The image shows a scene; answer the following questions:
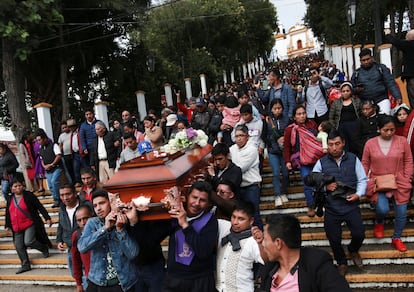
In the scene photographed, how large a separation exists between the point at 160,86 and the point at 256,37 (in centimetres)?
2349

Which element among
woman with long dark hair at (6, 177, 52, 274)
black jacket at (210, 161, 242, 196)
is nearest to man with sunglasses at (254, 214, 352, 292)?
black jacket at (210, 161, 242, 196)

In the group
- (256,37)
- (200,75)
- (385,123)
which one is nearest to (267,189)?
(385,123)

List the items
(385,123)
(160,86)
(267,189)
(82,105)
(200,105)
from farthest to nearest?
(160,86) < (82,105) < (200,105) < (267,189) < (385,123)

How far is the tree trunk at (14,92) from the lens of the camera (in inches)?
394

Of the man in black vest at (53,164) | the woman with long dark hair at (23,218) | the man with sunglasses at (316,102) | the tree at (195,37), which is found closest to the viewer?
the woman with long dark hair at (23,218)

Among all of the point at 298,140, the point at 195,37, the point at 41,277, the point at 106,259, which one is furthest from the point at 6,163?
→ the point at 195,37

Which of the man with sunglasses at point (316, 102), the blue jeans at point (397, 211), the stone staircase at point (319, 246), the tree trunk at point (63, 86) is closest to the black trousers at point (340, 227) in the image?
the stone staircase at point (319, 246)

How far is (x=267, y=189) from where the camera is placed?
6.59m

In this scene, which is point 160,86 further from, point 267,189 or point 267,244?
point 267,244

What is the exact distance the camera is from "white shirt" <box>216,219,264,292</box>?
117 inches

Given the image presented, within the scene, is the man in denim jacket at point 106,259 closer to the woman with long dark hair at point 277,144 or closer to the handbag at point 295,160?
the handbag at point 295,160

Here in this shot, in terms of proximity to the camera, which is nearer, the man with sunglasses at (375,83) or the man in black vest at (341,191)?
the man in black vest at (341,191)

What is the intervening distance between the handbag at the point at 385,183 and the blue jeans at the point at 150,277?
2540mm

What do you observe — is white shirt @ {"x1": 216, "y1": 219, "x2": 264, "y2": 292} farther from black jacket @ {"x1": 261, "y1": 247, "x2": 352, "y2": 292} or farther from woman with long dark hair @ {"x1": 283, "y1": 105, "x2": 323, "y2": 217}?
woman with long dark hair @ {"x1": 283, "y1": 105, "x2": 323, "y2": 217}
